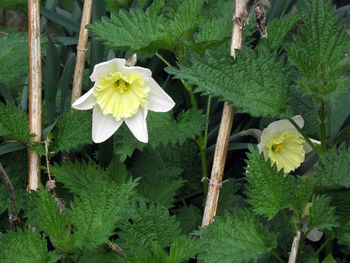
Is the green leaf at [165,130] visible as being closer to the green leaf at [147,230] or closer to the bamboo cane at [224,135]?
the bamboo cane at [224,135]

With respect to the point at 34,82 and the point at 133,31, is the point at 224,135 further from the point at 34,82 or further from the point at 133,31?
the point at 34,82

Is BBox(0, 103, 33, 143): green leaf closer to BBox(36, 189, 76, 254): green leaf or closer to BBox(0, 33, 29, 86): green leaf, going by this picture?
BBox(0, 33, 29, 86): green leaf

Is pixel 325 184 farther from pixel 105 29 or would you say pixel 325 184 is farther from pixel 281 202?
pixel 105 29

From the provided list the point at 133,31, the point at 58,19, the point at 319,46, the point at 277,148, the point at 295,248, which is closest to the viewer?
the point at 295,248

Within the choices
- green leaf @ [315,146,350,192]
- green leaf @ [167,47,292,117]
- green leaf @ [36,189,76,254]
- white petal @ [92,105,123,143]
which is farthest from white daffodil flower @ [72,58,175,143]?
green leaf @ [315,146,350,192]

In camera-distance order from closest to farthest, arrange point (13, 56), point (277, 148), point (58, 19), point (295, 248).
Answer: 1. point (295, 248)
2. point (277, 148)
3. point (13, 56)
4. point (58, 19)

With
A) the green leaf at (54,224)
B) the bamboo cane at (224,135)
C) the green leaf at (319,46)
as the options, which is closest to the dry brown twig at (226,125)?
the bamboo cane at (224,135)

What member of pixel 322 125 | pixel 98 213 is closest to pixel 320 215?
pixel 322 125
